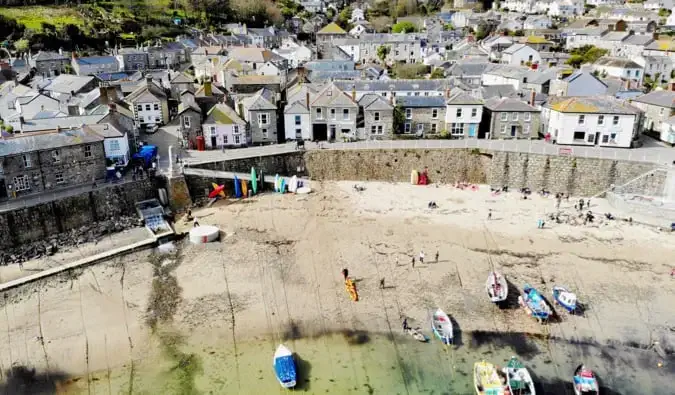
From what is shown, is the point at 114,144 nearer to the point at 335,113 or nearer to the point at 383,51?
the point at 335,113

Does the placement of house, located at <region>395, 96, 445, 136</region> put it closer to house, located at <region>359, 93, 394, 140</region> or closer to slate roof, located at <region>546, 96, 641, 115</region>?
house, located at <region>359, 93, 394, 140</region>

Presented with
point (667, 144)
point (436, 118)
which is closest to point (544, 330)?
point (436, 118)

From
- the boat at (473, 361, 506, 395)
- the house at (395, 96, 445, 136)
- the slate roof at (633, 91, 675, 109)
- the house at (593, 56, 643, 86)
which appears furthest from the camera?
the house at (593, 56, 643, 86)

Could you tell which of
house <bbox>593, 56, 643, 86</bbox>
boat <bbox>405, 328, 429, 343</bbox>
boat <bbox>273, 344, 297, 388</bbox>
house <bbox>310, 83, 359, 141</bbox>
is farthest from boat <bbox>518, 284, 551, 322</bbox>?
house <bbox>593, 56, 643, 86</bbox>

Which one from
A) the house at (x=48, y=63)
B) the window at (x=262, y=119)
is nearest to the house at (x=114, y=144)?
the window at (x=262, y=119)

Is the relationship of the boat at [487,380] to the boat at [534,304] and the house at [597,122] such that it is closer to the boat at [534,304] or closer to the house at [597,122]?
the boat at [534,304]

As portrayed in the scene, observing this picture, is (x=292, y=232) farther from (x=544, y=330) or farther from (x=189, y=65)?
(x=189, y=65)
